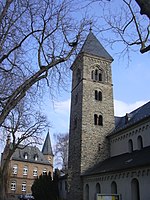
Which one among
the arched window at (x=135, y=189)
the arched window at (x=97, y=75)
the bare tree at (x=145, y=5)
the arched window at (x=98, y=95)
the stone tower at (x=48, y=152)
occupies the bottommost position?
the arched window at (x=135, y=189)

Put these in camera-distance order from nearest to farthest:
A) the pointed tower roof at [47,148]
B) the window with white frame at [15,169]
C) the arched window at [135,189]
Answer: the arched window at [135,189] → the window with white frame at [15,169] → the pointed tower roof at [47,148]

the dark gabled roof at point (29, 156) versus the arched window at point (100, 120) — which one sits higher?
the arched window at point (100, 120)

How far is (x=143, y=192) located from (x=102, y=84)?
55.6 ft

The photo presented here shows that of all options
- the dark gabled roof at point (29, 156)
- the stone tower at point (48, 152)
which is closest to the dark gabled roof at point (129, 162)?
the dark gabled roof at point (29, 156)

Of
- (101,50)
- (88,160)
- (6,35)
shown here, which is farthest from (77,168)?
(6,35)

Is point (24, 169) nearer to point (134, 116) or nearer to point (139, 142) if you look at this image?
point (134, 116)

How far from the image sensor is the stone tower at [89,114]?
27.2 m

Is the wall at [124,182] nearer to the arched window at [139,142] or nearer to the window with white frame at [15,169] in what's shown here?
the arched window at [139,142]

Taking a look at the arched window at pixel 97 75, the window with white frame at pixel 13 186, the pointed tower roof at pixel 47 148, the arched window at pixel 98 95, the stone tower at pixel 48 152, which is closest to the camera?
the arched window at pixel 98 95

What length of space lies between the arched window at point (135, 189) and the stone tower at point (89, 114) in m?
8.43

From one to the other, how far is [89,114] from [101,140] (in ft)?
10.9

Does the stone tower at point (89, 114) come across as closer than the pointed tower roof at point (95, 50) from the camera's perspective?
Yes

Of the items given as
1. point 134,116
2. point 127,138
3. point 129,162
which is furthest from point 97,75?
point 129,162

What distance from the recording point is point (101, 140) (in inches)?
1126
